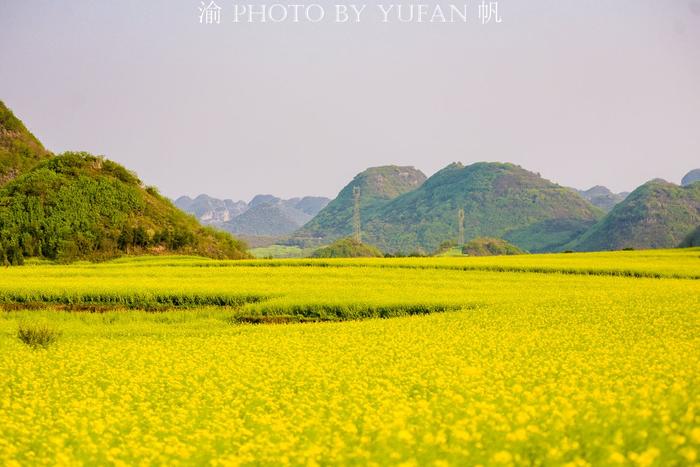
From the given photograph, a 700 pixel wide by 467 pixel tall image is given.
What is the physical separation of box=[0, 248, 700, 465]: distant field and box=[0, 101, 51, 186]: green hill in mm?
80646

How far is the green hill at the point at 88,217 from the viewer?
69750mm

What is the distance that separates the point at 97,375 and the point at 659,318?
18.4 metres

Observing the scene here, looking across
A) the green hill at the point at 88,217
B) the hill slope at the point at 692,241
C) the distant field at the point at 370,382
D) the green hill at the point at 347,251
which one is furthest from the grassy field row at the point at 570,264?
the green hill at the point at 347,251

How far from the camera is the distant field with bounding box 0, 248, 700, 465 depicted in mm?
7605

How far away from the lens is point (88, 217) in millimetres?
76875

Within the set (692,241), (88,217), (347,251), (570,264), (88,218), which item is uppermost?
(88,217)

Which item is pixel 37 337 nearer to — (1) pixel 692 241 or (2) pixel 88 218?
(2) pixel 88 218

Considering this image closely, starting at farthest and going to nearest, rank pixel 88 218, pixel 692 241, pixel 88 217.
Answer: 1. pixel 692 241
2. pixel 88 217
3. pixel 88 218

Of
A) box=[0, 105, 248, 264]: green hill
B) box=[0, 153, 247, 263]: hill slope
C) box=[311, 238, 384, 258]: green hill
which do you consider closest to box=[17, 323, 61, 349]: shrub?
box=[0, 105, 248, 264]: green hill

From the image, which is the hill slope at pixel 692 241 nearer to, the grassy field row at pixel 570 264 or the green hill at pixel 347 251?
the grassy field row at pixel 570 264

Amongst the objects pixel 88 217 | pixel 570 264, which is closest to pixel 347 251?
pixel 88 217

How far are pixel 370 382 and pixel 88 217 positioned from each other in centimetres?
7459

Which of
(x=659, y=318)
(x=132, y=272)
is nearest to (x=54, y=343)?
(x=659, y=318)

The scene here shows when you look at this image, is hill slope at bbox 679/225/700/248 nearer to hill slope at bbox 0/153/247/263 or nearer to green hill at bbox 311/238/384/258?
green hill at bbox 311/238/384/258
